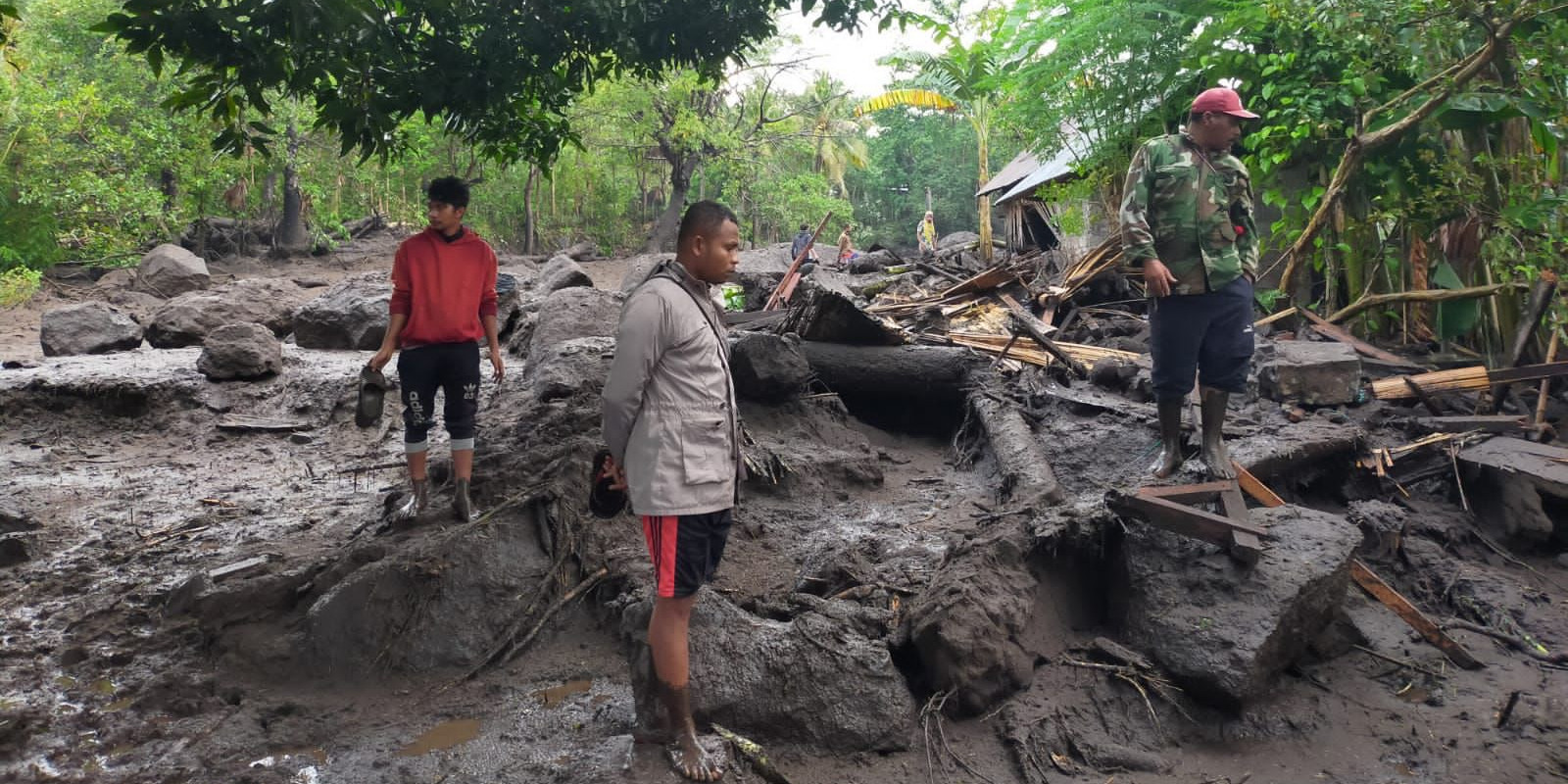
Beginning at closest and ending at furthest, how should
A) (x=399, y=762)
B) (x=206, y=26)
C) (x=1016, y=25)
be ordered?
1. (x=399, y=762)
2. (x=206, y=26)
3. (x=1016, y=25)

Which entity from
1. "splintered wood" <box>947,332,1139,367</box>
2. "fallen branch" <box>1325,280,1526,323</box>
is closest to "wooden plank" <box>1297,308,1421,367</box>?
"fallen branch" <box>1325,280,1526,323</box>

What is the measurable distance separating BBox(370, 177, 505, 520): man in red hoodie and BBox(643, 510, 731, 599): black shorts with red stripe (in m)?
2.44

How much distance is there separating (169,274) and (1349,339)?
19.9 m

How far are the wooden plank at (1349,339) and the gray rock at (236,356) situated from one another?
10.2m

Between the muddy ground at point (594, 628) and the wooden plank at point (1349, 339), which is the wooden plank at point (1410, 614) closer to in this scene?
the muddy ground at point (594, 628)

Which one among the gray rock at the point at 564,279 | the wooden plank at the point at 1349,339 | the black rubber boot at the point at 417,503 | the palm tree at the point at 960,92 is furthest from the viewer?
the palm tree at the point at 960,92

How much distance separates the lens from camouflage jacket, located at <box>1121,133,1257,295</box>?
179 inches

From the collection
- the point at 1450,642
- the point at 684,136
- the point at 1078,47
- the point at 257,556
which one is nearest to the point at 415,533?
the point at 257,556

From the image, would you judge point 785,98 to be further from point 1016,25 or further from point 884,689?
point 884,689

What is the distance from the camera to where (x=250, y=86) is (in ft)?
14.1

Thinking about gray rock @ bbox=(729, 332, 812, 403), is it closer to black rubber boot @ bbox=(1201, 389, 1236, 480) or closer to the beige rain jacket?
black rubber boot @ bbox=(1201, 389, 1236, 480)

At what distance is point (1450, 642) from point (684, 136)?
25.5 metres

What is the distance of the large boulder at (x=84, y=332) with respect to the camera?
35.3ft

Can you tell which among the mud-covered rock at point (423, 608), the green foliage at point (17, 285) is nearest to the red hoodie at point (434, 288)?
the mud-covered rock at point (423, 608)
